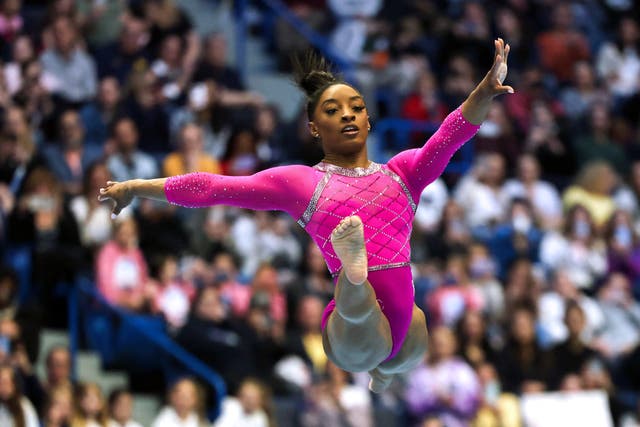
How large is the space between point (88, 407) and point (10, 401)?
21.7 inches

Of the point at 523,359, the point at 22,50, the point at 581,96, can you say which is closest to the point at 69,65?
the point at 22,50

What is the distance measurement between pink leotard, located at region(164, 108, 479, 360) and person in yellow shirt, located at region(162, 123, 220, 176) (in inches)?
166

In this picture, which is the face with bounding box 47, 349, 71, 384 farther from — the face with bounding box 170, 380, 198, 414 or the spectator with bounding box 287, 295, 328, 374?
the spectator with bounding box 287, 295, 328, 374

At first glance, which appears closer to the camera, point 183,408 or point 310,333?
point 183,408

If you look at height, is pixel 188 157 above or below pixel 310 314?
above

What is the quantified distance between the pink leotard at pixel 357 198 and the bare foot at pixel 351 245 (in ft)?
1.19

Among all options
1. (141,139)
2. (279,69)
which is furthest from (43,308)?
(279,69)

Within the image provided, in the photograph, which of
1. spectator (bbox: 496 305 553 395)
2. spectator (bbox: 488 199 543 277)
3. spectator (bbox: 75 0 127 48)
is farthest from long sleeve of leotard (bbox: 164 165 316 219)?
spectator (bbox: 488 199 543 277)

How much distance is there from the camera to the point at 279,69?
12.2m

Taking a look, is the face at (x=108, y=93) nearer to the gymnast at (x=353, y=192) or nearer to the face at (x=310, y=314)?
the face at (x=310, y=314)

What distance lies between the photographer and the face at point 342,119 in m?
5.47

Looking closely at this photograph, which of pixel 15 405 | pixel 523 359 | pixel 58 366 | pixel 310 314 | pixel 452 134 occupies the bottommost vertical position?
pixel 15 405

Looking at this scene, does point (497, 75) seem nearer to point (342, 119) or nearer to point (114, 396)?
point (342, 119)

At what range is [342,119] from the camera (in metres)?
5.46
